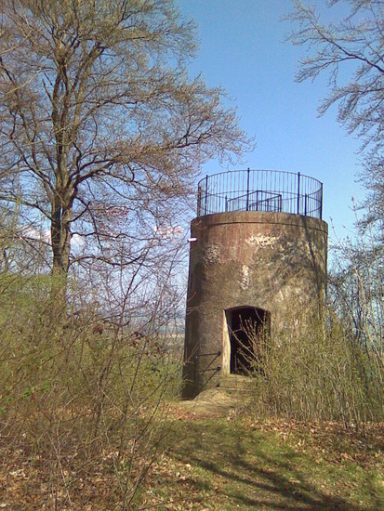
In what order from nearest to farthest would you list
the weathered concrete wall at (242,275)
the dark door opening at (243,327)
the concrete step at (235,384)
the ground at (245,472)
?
1. the ground at (245,472)
2. the concrete step at (235,384)
3. the dark door opening at (243,327)
4. the weathered concrete wall at (242,275)

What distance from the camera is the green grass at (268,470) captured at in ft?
18.5

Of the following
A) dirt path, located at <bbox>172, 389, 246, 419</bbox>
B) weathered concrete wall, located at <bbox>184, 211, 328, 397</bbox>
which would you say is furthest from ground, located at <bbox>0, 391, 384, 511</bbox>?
weathered concrete wall, located at <bbox>184, 211, 328, 397</bbox>

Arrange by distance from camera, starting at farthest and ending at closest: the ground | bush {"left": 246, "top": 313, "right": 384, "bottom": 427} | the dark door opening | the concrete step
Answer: the dark door opening
the concrete step
bush {"left": 246, "top": 313, "right": 384, "bottom": 427}
the ground

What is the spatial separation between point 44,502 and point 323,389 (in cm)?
580

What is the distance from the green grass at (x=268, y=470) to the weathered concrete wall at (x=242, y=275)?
5666 millimetres

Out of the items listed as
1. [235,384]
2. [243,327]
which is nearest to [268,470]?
[235,384]

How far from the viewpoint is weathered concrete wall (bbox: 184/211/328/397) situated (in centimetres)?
1409

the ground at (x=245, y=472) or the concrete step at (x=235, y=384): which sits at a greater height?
the concrete step at (x=235, y=384)

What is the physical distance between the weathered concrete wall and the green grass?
5.67 meters

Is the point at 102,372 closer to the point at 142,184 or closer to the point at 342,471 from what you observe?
the point at 342,471

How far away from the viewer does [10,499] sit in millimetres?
4645

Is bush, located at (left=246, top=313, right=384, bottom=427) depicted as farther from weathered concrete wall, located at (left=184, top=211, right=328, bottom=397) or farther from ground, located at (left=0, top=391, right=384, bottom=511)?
weathered concrete wall, located at (left=184, top=211, right=328, bottom=397)

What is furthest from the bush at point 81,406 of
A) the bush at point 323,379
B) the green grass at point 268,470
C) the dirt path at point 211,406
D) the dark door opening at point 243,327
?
the dark door opening at point 243,327

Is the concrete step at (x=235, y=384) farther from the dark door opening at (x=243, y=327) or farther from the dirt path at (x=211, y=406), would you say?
the dark door opening at (x=243, y=327)
